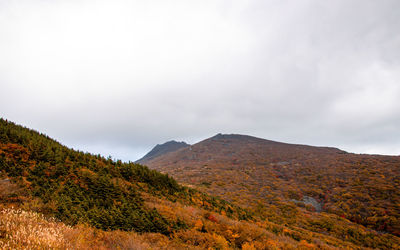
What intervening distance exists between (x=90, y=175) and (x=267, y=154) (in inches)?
2014

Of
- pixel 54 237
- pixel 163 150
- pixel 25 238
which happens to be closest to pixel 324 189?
pixel 54 237

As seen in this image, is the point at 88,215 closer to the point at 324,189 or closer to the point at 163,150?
the point at 324,189

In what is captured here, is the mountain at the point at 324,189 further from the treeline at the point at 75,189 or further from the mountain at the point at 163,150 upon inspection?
the mountain at the point at 163,150

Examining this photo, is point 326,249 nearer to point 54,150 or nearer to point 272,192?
point 272,192

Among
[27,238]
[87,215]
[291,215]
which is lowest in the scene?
[291,215]

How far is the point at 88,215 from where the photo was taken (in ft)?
20.5

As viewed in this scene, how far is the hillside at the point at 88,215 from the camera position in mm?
4277

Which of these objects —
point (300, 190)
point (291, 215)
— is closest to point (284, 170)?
point (300, 190)

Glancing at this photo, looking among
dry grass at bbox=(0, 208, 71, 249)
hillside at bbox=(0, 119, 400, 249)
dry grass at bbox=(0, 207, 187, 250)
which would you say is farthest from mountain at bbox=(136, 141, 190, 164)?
dry grass at bbox=(0, 208, 71, 249)

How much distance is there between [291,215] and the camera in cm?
1692

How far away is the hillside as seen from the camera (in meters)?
4.28

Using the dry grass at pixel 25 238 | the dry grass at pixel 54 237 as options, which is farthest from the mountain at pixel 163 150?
the dry grass at pixel 25 238

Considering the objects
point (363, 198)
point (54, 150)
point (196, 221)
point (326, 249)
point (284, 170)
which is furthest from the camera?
point (284, 170)

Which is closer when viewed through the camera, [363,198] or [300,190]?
[363,198]
